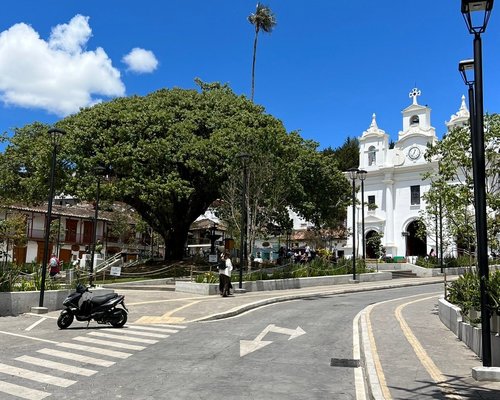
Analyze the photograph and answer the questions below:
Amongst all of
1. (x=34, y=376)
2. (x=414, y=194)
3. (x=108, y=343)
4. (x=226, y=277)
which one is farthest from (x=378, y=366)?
(x=414, y=194)

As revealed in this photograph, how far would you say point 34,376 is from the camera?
739 centimetres

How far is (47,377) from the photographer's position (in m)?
7.33

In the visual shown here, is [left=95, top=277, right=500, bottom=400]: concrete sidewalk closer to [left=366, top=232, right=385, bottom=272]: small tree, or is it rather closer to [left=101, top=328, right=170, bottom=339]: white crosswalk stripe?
[left=101, top=328, right=170, bottom=339]: white crosswalk stripe

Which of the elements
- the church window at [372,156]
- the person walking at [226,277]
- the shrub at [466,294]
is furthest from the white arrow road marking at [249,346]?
the church window at [372,156]

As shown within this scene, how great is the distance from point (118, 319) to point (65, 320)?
124cm

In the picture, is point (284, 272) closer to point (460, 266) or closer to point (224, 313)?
point (224, 313)

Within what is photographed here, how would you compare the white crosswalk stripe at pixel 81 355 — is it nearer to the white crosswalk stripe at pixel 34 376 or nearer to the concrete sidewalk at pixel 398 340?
the white crosswalk stripe at pixel 34 376

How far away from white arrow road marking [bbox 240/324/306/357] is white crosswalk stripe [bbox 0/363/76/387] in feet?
10.8

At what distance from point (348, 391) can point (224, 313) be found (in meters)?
8.29

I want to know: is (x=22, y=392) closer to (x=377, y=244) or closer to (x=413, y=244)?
(x=377, y=244)

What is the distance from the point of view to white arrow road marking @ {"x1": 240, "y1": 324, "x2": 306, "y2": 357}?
9.80m

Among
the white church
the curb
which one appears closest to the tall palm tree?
the white church

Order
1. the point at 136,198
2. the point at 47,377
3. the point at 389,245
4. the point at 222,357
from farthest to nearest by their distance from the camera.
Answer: the point at 389,245 < the point at 136,198 < the point at 222,357 < the point at 47,377

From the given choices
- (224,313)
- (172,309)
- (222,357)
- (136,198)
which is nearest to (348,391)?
(222,357)
